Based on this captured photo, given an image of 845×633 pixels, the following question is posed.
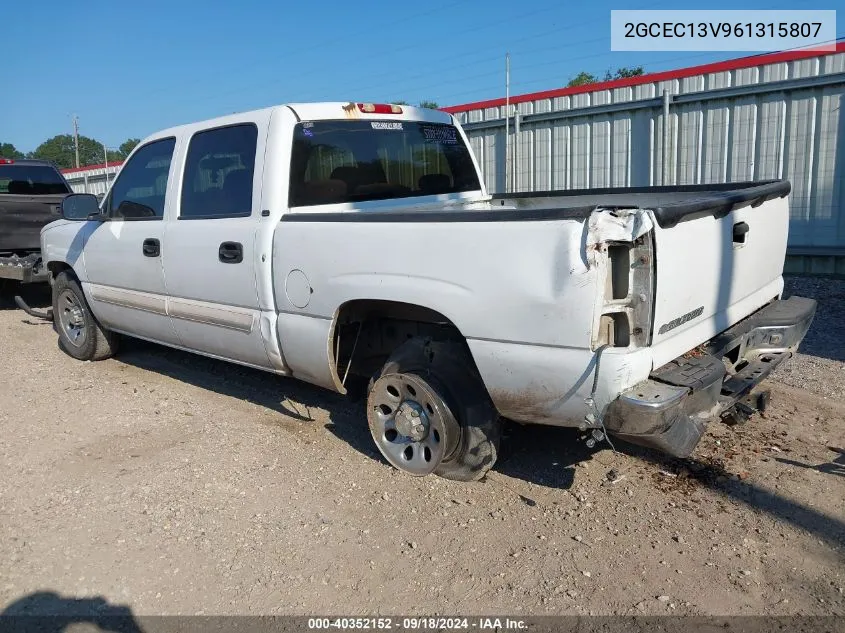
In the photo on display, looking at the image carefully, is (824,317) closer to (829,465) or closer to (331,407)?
(829,465)

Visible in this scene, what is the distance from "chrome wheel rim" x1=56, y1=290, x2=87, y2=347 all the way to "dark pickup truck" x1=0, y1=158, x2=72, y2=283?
232 cm

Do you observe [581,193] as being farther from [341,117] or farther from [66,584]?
[66,584]

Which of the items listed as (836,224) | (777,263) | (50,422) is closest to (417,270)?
(777,263)

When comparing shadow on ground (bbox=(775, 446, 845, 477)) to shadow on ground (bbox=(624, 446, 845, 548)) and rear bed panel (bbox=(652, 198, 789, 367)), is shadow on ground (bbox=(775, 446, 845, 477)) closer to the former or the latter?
shadow on ground (bbox=(624, 446, 845, 548))

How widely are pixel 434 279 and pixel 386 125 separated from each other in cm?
185

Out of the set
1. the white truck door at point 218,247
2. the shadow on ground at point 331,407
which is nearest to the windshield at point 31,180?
the shadow on ground at point 331,407

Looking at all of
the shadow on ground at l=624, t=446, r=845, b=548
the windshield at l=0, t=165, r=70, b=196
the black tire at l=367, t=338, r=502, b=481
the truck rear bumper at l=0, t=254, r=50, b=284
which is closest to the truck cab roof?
the black tire at l=367, t=338, r=502, b=481

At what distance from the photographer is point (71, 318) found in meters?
6.76

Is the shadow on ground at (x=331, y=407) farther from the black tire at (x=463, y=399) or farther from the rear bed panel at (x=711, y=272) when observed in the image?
the rear bed panel at (x=711, y=272)

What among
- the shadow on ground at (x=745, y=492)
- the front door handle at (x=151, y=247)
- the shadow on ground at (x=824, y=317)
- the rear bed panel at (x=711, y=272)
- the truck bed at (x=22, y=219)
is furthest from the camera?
the truck bed at (x=22, y=219)

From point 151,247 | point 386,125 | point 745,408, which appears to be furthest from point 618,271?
point 151,247

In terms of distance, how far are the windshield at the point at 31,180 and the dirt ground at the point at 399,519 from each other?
5.83m

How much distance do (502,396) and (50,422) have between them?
134 inches

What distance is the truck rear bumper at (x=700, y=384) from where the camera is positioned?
3025 millimetres
